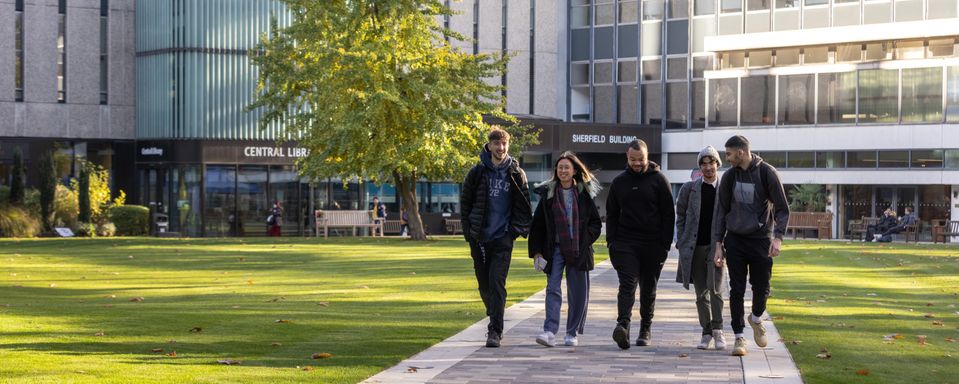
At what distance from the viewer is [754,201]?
11.5m

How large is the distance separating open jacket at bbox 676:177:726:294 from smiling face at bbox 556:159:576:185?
3.10 ft

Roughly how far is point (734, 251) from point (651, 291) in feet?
2.85

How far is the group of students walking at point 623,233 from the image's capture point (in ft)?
38.4

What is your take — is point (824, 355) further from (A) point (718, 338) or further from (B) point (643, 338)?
(B) point (643, 338)

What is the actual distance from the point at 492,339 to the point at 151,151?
4188cm

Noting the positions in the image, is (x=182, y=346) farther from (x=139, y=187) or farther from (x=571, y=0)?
(x=571, y=0)

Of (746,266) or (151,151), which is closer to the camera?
(746,266)

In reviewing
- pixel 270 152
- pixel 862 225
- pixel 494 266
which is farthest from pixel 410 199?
pixel 494 266

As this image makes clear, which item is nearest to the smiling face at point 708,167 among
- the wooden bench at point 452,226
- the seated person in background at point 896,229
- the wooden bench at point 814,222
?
the seated person in background at point 896,229

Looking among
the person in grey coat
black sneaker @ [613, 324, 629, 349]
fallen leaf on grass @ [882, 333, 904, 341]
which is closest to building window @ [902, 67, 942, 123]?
fallen leaf on grass @ [882, 333, 904, 341]

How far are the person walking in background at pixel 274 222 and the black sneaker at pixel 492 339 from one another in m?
40.1

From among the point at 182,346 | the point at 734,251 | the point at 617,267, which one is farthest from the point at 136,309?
the point at 734,251

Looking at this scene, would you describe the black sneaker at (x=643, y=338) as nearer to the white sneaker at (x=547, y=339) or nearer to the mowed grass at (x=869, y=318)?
the white sneaker at (x=547, y=339)

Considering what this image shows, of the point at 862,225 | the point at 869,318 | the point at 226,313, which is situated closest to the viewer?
the point at 226,313
